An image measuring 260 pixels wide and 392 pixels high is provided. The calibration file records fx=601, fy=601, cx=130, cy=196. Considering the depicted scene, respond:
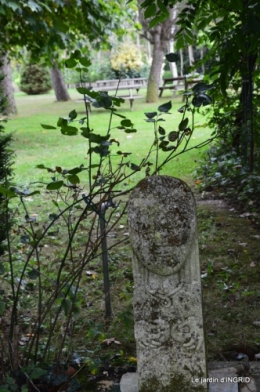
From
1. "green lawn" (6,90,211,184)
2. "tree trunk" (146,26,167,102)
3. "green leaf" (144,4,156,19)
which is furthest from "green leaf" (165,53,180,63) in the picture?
"tree trunk" (146,26,167,102)

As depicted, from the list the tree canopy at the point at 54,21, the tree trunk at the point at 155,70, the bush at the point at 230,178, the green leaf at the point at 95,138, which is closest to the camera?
the green leaf at the point at 95,138

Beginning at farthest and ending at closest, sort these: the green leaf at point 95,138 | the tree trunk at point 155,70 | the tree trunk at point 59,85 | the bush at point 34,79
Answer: the bush at point 34,79 → the tree trunk at point 59,85 → the tree trunk at point 155,70 → the green leaf at point 95,138

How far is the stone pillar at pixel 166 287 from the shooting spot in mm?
3088

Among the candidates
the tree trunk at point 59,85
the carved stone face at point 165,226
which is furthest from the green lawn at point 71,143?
the carved stone face at point 165,226

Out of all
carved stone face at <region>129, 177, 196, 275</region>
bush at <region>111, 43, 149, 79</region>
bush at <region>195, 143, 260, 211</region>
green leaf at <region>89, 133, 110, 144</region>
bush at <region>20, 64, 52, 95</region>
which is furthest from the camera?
bush at <region>20, 64, 52, 95</region>

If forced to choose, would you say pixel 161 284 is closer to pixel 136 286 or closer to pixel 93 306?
pixel 136 286

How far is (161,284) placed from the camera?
3166mm

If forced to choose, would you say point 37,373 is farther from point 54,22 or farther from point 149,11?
point 54,22

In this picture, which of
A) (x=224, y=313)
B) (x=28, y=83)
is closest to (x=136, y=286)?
(x=224, y=313)

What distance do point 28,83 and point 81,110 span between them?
1296cm

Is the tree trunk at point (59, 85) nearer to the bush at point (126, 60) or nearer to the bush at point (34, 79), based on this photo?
the bush at point (126, 60)

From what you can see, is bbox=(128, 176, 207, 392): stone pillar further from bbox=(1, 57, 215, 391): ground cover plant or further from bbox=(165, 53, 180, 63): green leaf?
bbox=(165, 53, 180, 63): green leaf

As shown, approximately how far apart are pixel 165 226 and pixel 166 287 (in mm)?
332

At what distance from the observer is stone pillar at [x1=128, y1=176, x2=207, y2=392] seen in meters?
3.09
